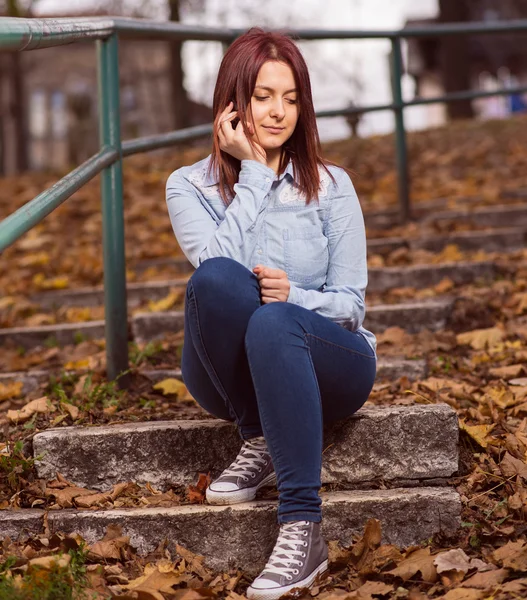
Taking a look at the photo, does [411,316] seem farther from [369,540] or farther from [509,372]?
[369,540]

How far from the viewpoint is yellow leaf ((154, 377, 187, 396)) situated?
9.96 ft

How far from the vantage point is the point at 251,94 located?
2357 mm

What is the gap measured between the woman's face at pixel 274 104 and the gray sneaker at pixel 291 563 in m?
1.01

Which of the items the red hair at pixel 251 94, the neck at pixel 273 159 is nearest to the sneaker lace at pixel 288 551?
the red hair at pixel 251 94

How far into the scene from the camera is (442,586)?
2.06 meters

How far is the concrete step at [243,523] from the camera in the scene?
90.1 inches

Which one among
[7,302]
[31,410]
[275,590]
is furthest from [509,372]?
[7,302]

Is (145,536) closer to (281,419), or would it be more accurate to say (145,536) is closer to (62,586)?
(62,586)

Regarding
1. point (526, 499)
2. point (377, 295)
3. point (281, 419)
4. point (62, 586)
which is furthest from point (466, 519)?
point (377, 295)

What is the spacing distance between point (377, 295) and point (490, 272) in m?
0.53

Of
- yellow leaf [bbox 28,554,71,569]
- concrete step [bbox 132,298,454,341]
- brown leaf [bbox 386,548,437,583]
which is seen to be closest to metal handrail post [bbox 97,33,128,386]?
concrete step [bbox 132,298,454,341]

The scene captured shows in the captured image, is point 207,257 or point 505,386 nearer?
point 207,257

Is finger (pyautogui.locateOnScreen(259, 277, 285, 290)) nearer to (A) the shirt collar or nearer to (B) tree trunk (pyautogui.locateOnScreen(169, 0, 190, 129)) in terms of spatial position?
(A) the shirt collar

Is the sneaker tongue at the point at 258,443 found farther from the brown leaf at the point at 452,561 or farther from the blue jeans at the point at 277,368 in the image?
the brown leaf at the point at 452,561
